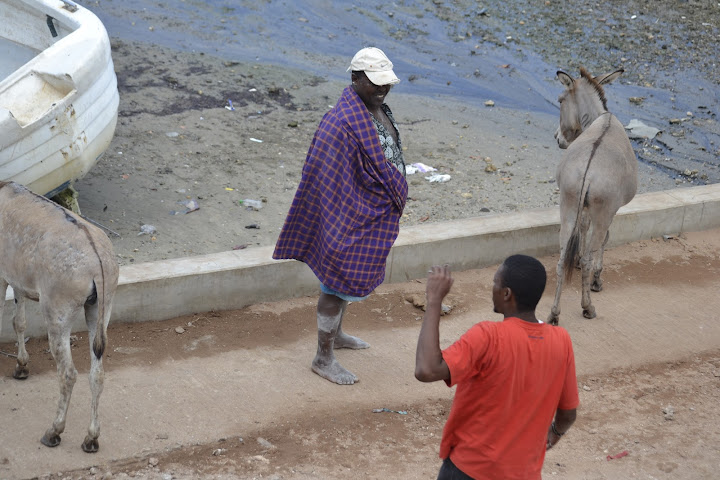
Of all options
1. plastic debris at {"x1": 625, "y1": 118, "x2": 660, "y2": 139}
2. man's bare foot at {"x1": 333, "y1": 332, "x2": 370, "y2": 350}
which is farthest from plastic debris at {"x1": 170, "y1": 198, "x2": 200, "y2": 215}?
plastic debris at {"x1": 625, "y1": 118, "x2": 660, "y2": 139}

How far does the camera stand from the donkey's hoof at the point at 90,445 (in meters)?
4.47

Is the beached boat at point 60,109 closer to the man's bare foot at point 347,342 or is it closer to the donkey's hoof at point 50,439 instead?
the donkey's hoof at point 50,439

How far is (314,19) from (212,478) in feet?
28.2

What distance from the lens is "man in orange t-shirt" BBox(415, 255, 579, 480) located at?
2957 mm

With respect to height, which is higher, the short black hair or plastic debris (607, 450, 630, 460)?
the short black hair

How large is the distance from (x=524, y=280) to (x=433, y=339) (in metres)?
0.40

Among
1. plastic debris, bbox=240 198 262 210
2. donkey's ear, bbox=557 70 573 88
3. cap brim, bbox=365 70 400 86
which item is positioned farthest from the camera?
plastic debris, bbox=240 198 262 210

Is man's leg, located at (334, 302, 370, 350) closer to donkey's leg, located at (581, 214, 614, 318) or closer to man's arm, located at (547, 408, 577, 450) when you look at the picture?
donkey's leg, located at (581, 214, 614, 318)

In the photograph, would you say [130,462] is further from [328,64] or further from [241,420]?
[328,64]

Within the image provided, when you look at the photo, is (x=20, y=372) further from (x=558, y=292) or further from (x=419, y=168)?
(x=419, y=168)

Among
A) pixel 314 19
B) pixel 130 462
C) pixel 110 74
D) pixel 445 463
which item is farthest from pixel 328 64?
pixel 445 463

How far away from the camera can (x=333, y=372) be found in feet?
17.8

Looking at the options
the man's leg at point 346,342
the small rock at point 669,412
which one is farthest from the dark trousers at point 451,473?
the small rock at point 669,412

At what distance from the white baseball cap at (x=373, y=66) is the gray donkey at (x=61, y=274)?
173 centimetres
